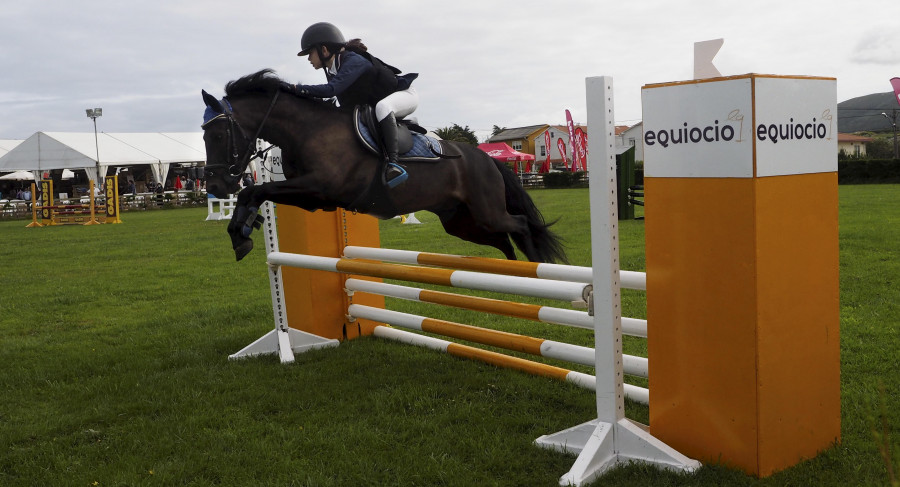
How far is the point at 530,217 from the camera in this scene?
4.33 m

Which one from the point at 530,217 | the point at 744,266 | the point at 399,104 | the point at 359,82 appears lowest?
the point at 744,266

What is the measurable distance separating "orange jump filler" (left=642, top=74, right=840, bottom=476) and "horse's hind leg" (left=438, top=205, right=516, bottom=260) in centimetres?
163

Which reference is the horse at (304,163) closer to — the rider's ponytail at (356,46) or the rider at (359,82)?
the rider at (359,82)

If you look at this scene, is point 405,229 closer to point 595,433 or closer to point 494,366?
point 494,366

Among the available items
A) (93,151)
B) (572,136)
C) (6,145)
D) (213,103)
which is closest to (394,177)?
(213,103)

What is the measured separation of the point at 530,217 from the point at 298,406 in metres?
1.66

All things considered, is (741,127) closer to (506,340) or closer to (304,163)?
(506,340)

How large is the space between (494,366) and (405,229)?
888 centimetres

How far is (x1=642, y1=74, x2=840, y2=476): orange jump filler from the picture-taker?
2.38 meters

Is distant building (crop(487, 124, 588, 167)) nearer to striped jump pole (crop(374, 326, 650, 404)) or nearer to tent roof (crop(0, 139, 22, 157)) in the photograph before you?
tent roof (crop(0, 139, 22, 157))

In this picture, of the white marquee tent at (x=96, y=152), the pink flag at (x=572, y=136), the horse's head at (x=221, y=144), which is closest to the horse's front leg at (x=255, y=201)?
the horse's head at (x=221, y=144)

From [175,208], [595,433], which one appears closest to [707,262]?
[595,433]

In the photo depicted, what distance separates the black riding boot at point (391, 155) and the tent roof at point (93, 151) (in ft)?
76.7

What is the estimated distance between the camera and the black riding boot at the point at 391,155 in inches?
146
